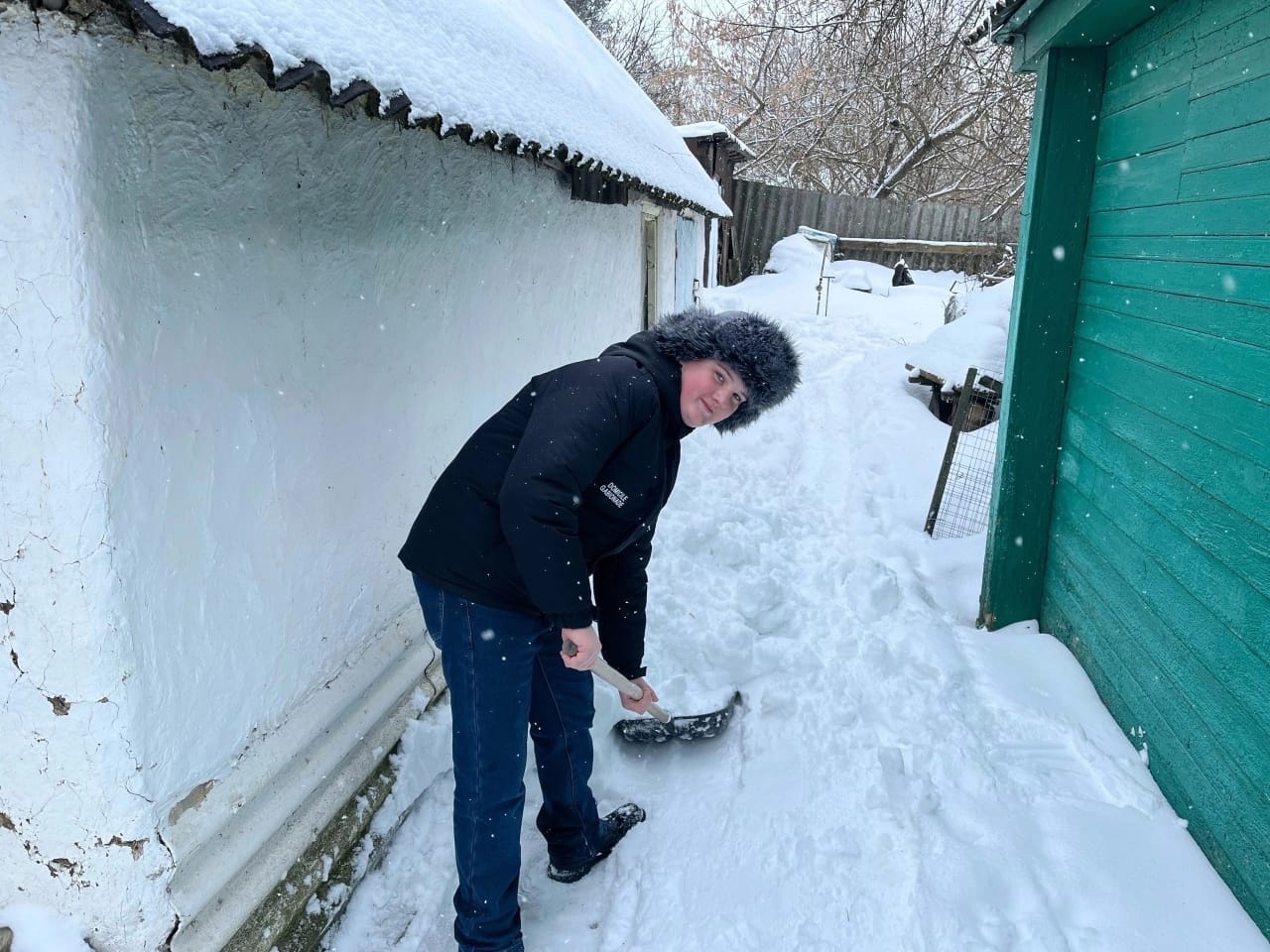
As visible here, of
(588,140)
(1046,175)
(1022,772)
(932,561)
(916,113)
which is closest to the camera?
(1022,772)

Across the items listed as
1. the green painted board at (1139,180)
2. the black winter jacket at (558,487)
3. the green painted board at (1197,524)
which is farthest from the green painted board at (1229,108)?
the black winter jacket at (558,487)

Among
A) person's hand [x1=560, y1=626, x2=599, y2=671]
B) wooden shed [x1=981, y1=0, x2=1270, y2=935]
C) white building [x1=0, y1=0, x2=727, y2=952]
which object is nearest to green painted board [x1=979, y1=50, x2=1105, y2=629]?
wooden shed [x1=981, y1=0, x2=1270, y2=935]

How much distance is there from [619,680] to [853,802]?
3.26 feet

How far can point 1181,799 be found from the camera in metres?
2.65

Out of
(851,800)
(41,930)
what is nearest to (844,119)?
(851,800)

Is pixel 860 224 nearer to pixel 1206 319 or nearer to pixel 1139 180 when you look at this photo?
pixel 1139 180

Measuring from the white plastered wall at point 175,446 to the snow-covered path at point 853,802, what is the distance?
2.35 feet

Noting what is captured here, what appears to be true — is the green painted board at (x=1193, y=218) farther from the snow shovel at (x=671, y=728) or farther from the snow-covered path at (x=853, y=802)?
the snow shovel at (x=671, y=728)

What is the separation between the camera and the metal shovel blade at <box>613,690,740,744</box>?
313 cm

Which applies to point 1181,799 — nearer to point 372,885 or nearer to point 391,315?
point 372,885

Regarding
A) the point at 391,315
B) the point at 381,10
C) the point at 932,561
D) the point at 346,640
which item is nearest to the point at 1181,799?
the point at 932,561

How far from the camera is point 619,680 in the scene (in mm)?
2559

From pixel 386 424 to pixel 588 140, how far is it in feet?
6.01

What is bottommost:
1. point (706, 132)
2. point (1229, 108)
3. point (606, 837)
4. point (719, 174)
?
point (606, 837)
